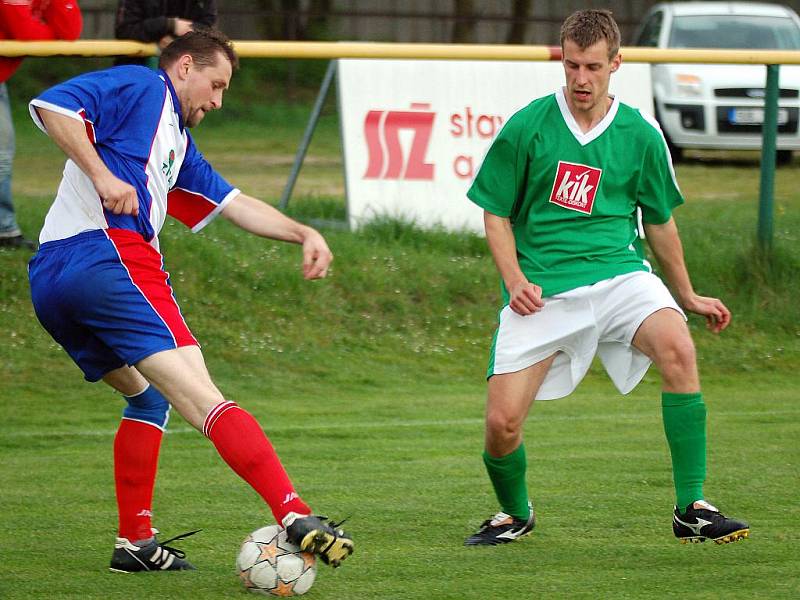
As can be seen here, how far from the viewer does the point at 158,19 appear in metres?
8.59

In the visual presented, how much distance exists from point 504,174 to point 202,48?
121 centimetres

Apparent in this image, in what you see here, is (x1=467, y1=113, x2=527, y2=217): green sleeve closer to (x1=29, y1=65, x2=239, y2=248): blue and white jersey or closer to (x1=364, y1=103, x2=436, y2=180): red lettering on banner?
(x1=29, y1=65, x2=239, y2=248): blue and white jersey

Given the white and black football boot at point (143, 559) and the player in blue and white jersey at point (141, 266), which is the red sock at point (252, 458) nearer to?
the player in blue and white jersey at point (141, 266)

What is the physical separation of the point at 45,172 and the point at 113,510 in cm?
457

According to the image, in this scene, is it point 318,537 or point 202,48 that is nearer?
point 318,537

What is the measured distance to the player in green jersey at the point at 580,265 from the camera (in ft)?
16.9

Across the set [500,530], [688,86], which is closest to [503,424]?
[500,530]

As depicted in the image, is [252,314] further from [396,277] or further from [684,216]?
[684,216]

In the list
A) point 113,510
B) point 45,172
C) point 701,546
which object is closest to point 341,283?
point 45,172

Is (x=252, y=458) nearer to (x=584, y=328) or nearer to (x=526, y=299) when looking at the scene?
Result: (x=526, y=299)

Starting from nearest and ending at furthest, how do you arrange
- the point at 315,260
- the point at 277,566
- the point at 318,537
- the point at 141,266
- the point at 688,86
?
the point at 318,537 < the point at 277,566 < the point at 141,266 < the point at 315,260 < the point at 688,86

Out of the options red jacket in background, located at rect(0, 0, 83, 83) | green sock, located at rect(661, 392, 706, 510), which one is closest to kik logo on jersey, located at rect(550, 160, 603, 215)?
green sock, located at rect(661, 392, 706, 510)

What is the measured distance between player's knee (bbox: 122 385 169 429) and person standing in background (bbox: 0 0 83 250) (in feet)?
13.3

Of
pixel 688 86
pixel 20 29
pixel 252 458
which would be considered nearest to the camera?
pixel 252 458
